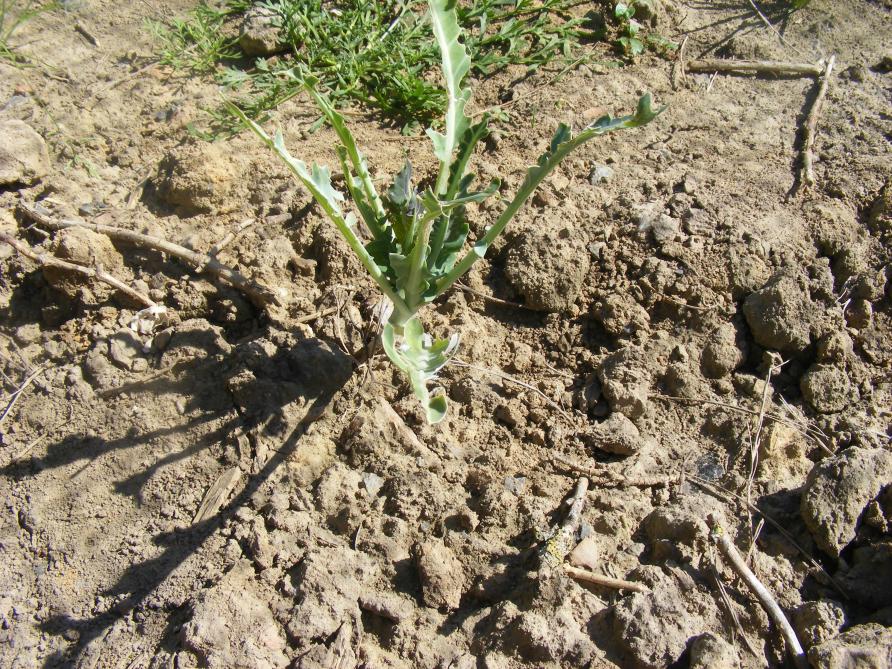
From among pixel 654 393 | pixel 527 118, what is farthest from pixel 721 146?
pixel 654 393

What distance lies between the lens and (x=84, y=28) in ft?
10.6

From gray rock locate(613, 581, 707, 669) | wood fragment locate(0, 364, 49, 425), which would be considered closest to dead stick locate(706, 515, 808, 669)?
gray rock locate(613, 581, 707, 669)

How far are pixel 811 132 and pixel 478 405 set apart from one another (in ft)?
5.64

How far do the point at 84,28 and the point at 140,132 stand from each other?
0.82 metres

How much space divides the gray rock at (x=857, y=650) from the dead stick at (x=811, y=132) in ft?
5.22

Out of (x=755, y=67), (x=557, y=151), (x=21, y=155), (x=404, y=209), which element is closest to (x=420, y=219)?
(x=404, y=209)

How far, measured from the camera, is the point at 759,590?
5.45 feet

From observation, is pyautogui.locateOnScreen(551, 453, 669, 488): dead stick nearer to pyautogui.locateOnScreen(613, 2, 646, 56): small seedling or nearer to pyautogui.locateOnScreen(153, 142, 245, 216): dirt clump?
pyautogui.locateOnScreen(153, 142, 245, 216): dirt clump

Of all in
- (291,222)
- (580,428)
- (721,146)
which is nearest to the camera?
(580,428)

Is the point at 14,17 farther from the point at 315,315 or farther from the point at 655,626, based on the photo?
the point at 655,626

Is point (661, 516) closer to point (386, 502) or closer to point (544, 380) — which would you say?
point (544, 380)

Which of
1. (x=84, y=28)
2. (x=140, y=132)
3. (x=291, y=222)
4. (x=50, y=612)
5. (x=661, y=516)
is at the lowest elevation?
(x=50, y=612)

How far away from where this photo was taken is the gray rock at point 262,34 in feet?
10.1

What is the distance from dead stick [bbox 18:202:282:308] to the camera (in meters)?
2.28
